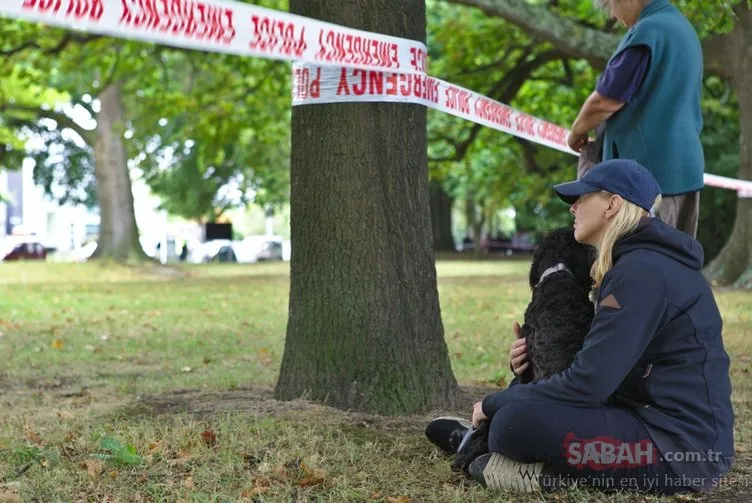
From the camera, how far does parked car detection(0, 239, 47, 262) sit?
170ft

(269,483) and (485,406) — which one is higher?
(485,406)

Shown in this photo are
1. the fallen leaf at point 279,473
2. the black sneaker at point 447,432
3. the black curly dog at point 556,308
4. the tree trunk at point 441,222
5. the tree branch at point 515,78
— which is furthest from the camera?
the tree trunk at point 441,222

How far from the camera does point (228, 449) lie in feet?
15.3

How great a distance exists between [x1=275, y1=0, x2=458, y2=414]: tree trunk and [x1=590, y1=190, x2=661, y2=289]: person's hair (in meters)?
1.83

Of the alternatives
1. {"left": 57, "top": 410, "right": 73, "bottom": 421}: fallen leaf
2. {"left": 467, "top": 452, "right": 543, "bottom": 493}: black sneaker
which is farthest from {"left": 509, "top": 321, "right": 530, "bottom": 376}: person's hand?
{"left": 57, "top": 410, "right": 73, "bottom": 421}: fallen leaf

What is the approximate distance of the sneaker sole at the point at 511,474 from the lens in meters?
4.00

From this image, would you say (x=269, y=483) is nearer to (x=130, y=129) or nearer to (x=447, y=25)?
(x=447, y=25)

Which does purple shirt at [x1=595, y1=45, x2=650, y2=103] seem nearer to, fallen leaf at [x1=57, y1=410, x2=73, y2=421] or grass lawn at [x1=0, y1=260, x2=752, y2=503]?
grass lawn at [x1=0, y1=260, x2=752, y2=503]

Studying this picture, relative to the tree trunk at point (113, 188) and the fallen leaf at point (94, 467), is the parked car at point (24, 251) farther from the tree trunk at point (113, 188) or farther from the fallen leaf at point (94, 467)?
the fallen leaf at point (94, 467)

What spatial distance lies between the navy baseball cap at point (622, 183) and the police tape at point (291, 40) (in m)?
1.59

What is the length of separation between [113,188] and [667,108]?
25596 mm

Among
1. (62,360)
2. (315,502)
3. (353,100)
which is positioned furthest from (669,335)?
(62,360)

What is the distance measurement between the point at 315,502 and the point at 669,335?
1424 millimetres

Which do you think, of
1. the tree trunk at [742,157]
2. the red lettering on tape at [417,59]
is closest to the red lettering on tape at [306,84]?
the red lettering on tape at [417,59]
